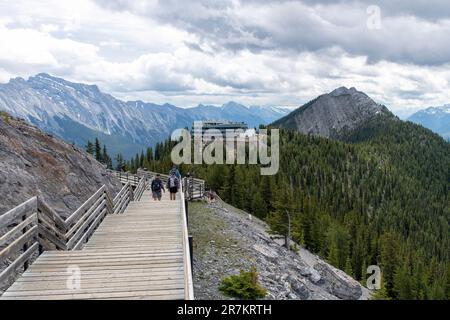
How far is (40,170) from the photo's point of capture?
18.3 metres

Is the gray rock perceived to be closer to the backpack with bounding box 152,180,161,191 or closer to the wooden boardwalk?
the backpack with bounding box 152,180,161,191

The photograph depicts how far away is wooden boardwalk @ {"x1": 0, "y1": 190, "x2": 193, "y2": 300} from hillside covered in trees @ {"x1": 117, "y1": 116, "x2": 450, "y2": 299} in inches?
1743

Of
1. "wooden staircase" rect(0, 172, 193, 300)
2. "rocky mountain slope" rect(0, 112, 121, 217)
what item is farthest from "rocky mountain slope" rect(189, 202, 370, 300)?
"rocky mountain slope" rect(0, 112, 121, 217)

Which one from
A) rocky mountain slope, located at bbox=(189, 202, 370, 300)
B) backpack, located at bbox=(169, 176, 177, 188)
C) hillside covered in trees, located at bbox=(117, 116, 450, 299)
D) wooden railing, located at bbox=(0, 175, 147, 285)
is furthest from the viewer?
hillside covered in trees, located at bbox=(117, 116, 450, 299)

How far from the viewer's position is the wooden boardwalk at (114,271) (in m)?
8.30

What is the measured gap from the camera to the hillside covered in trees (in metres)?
69.6

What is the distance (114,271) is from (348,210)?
5238 inches

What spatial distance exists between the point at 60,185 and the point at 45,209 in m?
7.77

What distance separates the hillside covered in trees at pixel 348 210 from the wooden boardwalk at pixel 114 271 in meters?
44.3

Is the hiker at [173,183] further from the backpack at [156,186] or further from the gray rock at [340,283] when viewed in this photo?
the gray rock at [340,283]

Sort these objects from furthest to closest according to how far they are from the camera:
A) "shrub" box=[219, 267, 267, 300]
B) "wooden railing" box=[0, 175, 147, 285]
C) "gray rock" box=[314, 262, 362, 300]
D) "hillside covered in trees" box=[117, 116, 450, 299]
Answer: "hillside covered in trees" box=[117, 116, 450, 299], "gray rock" box=[314, 262, 362, 300], "shrub" box=[219, 267, 267, 300], "wooden railing" box=[0, 175, 147, 285]

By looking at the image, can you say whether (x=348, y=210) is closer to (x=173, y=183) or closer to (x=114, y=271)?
(x=173, y=183)
